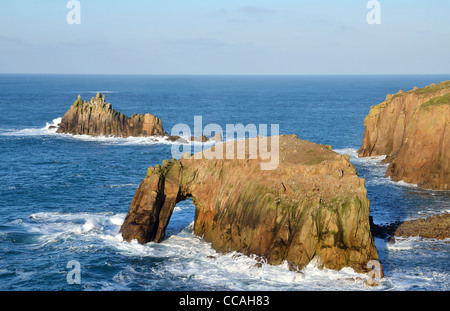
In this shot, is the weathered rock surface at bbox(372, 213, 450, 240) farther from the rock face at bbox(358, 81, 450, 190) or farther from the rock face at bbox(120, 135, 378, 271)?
the rock face at bbox(358, 81, 450, 190)

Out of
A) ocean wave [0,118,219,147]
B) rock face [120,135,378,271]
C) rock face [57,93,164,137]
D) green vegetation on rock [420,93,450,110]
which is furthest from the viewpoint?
rock face [57,93,164,137]

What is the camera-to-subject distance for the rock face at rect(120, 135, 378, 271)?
4003cm

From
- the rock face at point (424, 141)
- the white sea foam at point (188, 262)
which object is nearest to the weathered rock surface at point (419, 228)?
the white sea foam at point (188, 262)

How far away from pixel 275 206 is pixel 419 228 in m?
16.1

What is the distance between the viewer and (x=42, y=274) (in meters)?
40.7

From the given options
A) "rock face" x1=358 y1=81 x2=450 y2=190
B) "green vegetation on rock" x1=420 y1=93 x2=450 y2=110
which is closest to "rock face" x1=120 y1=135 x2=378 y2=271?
"rock face" x1=358 y1=81 x2=450 y2=190

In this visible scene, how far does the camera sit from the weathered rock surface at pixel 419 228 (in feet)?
159

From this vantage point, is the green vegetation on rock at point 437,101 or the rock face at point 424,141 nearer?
the rock face at point 424,141

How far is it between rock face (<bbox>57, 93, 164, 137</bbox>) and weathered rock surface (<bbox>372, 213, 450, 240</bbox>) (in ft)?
224

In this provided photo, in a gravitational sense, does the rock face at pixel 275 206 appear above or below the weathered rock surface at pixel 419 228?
above

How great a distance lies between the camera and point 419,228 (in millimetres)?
50062

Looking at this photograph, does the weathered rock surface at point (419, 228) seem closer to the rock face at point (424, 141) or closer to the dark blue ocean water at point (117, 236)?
the dark blue ocean water at point (117, 236)

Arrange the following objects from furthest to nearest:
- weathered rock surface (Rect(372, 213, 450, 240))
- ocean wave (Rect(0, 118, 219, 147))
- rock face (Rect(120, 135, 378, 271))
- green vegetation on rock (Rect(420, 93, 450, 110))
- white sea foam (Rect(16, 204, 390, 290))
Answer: ocean wave (Rect(0, 118, 219, 147)) → green vegetation on rock (Rect(420, 93, 450, 110)) → weathered rock surface (Rect(372, 213, 450, 240)) → rock face (Rect(120, 135, 378, 271)) → white sea foam (Rect(16, 204, 390, 290))

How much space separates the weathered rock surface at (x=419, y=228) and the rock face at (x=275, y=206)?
912 cm
